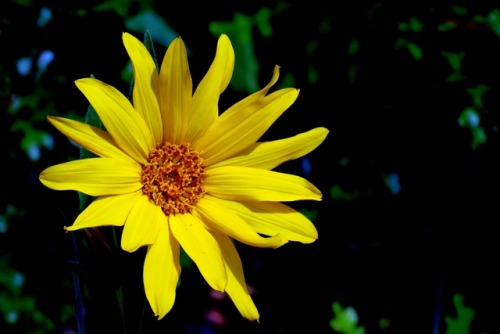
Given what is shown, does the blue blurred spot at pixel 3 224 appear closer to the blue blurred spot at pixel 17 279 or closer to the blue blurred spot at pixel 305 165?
the blue blurred spot at pixel 17 279

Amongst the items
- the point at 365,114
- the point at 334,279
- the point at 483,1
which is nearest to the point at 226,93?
the point at 365,114

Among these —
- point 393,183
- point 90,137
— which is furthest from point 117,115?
point 393,183

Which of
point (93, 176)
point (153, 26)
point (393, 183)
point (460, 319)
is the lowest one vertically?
point (460, 319)

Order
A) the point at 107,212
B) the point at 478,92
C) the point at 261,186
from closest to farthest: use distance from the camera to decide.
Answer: the point at 107,212, the point at 261,186, the point at 478,92

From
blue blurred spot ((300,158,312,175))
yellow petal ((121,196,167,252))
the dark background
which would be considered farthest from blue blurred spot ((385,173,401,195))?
yellow petal ((121,196,167,252))

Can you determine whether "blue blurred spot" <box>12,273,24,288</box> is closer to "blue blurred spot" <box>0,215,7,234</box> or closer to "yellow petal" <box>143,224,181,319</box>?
"blue blurred spot" <box>0,215,7,234</box>

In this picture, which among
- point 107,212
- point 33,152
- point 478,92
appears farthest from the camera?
point 478,92

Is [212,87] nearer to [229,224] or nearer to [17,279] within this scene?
[229,224]
